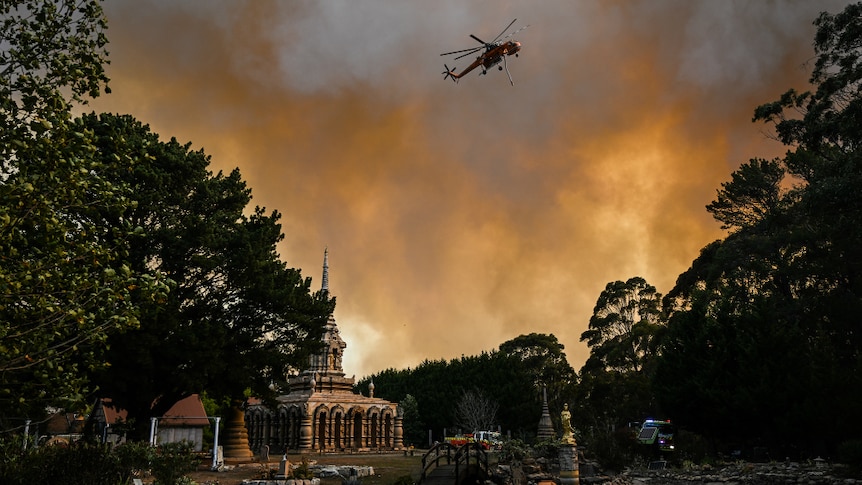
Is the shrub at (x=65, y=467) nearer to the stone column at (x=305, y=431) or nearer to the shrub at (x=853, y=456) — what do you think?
the shrub at (x=853, y=456)

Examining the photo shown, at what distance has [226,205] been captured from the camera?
94.8ft

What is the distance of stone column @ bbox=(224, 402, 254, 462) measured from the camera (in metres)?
36.2

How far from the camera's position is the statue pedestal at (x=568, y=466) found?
76.0 feet

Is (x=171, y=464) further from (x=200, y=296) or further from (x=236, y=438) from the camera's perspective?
(x=236, y=438)

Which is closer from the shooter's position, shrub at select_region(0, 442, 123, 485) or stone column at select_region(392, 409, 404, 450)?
shrub at select_region(0, 442, 123, 485)

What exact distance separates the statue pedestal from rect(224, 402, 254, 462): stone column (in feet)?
67.2

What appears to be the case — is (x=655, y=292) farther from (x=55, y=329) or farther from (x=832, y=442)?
(x=55, y=329)

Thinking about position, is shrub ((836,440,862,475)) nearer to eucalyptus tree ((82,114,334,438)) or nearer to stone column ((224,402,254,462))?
eucalyptus tree ((82,114,334,438))

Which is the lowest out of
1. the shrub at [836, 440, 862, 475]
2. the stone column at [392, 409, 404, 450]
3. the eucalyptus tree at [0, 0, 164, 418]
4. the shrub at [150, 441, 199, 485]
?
the stone column at [392, 409, 404, 450]

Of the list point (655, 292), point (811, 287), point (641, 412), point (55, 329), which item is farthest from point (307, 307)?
point (655, 292)

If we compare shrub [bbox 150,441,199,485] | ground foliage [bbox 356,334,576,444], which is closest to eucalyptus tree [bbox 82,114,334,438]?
shrub [bbox 150,441,199,485]

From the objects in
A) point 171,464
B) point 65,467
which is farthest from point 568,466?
point 65,467

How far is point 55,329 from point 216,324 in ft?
54.4

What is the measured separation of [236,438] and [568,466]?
2198 centimetres
